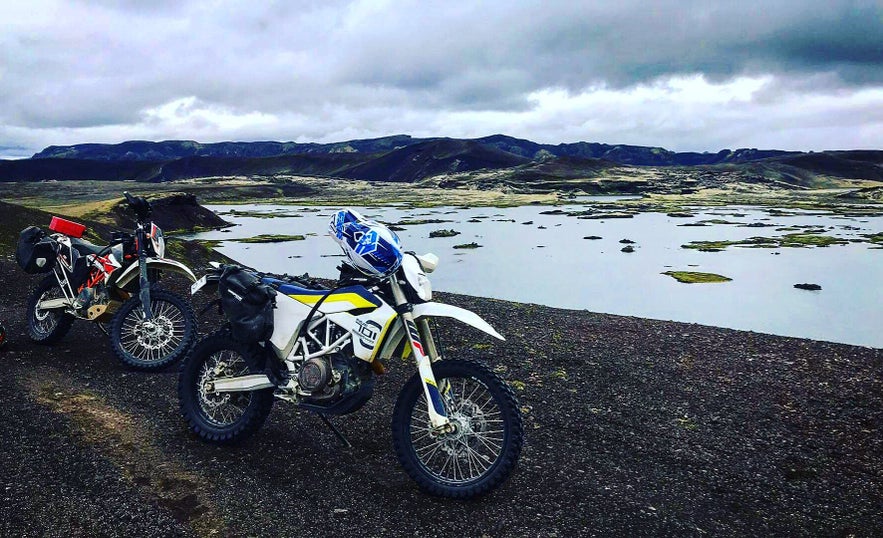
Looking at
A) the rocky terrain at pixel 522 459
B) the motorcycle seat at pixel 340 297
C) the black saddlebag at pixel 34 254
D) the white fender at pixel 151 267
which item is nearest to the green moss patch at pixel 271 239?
the rocky terrain at pixel 522 459

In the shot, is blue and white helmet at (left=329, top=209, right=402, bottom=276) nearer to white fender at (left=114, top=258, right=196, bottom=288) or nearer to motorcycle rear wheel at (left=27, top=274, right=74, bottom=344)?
white fender at (left=114, top=258, right=196, bottom=288)

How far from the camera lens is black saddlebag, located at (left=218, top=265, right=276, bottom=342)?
5.93m

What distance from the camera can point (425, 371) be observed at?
17.1 ft

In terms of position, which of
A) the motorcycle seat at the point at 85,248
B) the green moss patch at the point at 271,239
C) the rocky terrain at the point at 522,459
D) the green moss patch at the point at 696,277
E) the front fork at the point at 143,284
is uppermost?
the motorcycle seat at the point at 85,248

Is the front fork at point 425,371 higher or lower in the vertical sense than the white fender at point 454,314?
lower

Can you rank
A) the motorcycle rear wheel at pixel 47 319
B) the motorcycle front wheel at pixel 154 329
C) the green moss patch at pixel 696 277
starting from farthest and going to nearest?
the green moss patch at pixel 696 277, the motorcycle rear wheel at pixel 47 319, the motorcycle front wheel at pixel 154 329

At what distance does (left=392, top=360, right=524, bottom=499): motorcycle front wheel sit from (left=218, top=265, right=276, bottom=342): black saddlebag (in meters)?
1.60

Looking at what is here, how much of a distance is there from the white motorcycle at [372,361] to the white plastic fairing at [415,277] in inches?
0.5

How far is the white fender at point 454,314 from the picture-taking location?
5.05 m

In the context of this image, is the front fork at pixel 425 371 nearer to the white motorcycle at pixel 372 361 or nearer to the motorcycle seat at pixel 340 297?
the white motorcycle at pixel 372 361

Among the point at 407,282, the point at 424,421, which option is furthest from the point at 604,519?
the point at 407,282

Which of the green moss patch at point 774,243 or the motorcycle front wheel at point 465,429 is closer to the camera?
the motorcycle front wheel at point 465,429

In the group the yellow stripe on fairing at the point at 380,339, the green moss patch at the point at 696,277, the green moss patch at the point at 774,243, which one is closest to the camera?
the yellow stripe on fairing at the point at 380,339

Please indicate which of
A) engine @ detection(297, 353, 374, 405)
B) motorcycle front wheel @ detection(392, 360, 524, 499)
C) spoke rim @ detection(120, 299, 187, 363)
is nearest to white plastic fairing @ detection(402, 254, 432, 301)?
motorcycle front wheel @ detection(392, 360, 524, 499)
